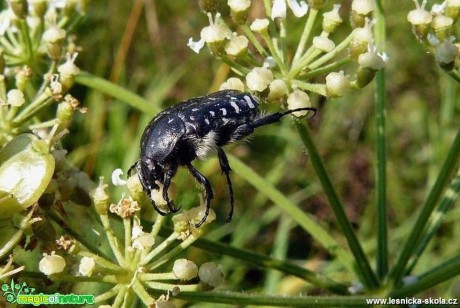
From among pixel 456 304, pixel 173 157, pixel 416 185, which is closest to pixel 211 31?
pixel 173 157

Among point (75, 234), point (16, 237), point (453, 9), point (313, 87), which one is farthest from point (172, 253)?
point (453, 9)

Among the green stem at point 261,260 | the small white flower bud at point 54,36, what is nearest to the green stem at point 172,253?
the green stem at point 261,260

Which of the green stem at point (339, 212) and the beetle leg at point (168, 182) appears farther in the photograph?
the green stem at point (339, 212)

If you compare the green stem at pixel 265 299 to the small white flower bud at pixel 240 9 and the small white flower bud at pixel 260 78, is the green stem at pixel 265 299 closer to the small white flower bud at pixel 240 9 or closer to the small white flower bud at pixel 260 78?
the small white flower bud at pixel 260 78

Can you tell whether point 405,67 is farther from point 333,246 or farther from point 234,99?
point 234,99

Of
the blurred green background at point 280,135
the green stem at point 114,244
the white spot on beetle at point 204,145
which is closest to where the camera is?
the green stem at point 114,244

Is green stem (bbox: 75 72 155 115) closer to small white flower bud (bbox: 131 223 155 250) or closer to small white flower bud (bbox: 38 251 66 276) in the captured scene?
small white flower bud (bbox: 131 223 155 250)
